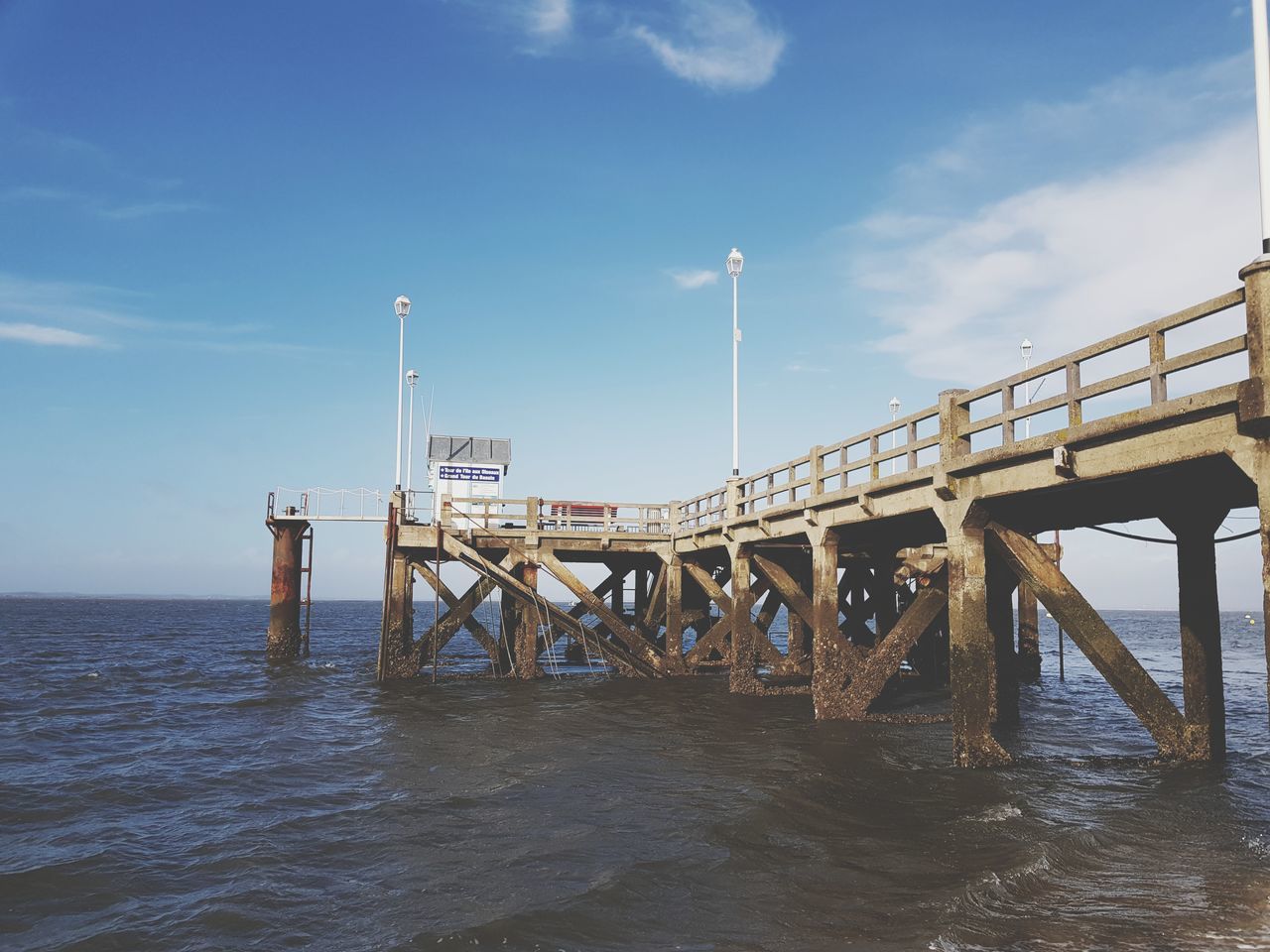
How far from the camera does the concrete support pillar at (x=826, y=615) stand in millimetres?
15430

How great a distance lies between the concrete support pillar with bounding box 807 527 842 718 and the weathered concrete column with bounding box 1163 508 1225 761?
568 cm

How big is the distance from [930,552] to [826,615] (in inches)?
290

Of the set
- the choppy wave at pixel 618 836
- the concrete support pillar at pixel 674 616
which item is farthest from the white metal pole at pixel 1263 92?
the concrete support pillar at pixel 674 616

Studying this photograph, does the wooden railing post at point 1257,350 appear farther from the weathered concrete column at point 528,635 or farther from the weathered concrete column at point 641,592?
the weathered concrete column at point 641,592

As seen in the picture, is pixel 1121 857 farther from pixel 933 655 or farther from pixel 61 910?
pixel 933 655

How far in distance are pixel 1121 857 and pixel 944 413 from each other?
5844 mm

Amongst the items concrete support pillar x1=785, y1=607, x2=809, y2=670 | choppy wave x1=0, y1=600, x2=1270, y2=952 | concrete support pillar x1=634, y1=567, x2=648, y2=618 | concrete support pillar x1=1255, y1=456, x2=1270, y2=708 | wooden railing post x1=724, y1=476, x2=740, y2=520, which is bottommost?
choppy wave x1=0, y1=600, x2=1270, y2=952

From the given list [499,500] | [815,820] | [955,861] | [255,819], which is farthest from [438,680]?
[955,861]

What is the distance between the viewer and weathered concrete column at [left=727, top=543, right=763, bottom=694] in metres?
19.1

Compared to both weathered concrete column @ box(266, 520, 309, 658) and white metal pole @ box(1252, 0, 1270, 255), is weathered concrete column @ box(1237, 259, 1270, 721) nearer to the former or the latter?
white metal pole @ box(1252, 0, 1270, 255)

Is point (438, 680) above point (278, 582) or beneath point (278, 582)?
beneath

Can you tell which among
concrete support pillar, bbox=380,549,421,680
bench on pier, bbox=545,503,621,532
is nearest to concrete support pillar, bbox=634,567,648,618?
bench on pier, bbox=545,503,621,532

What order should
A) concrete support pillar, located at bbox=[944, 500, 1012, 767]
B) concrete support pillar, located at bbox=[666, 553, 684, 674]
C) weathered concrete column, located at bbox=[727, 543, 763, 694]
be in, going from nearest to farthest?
1. concrete support pillar, located at bbox=[944, 500, 1012, 767]
2. weathered concrete column, located at bbox=[727, 543, 763, 694]
3. concrete support pillar, located at bbox=[666, 553, 684, 674]

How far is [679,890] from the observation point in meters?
7.52
